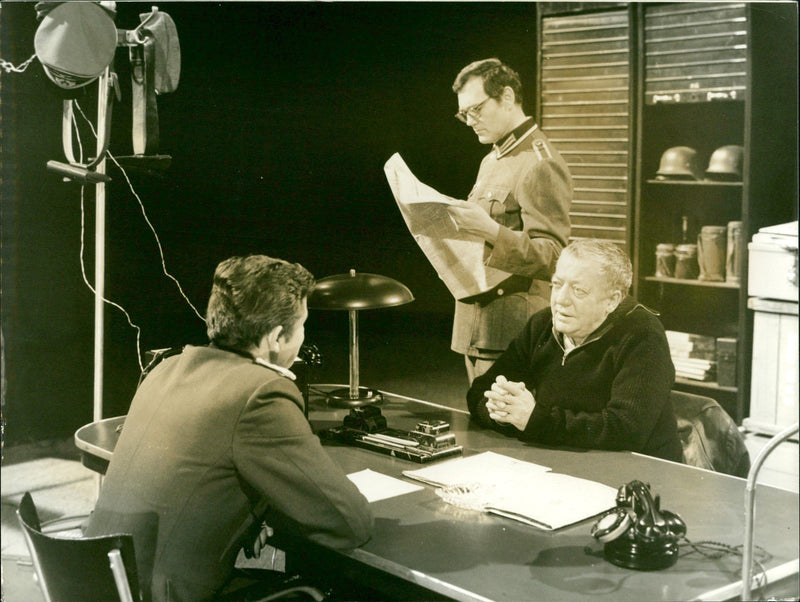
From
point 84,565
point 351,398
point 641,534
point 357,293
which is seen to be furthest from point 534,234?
point 84,565

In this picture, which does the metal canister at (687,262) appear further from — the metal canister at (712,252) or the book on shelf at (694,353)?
the book on shelf at (694,353)

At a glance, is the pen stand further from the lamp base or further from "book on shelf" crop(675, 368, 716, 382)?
"book on shelf" crop(675, 368, 716, 382)

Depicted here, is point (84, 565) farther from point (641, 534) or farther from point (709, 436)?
point (709, 436)

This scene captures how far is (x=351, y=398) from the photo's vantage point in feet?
10.1

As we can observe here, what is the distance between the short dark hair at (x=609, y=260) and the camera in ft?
8.98

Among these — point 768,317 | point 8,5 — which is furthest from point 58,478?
point 768,317

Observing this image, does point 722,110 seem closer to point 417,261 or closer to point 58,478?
point 417,261

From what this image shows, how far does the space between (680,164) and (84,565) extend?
11.1 ft

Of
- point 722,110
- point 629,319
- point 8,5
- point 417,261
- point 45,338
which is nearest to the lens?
point 629,319

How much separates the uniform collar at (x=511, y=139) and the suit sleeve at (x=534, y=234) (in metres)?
0.11

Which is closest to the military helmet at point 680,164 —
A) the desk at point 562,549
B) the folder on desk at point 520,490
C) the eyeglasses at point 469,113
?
the eyeglasses at point 469,113

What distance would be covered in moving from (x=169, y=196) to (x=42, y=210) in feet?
1.39

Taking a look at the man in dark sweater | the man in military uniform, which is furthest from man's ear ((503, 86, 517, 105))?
the man in dark sweater

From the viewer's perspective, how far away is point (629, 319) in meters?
2.69
